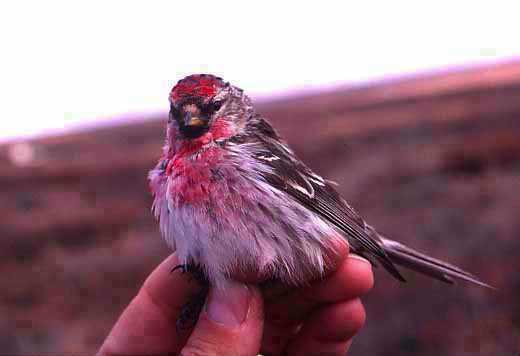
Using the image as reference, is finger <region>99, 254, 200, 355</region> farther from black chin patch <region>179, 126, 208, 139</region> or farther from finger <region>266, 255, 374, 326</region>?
black chin patch <region>179, 126, 208, 139</region>

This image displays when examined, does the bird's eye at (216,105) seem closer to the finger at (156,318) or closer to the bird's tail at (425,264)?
the finger at (156,318)

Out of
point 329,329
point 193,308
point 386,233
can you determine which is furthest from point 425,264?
point 386,233

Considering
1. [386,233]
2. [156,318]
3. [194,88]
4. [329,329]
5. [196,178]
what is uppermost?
[194,88]

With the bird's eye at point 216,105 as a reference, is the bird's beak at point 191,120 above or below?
below

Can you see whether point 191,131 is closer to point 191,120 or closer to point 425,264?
point 191,120

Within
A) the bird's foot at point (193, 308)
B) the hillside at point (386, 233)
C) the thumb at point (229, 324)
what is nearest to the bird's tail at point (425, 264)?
the thumb at point (229, 324)

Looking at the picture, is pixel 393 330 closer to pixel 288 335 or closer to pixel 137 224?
pixel 288 335

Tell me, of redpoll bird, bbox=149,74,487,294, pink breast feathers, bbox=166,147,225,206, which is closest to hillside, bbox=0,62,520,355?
redpoll bird, bbox=149,74,487,294
